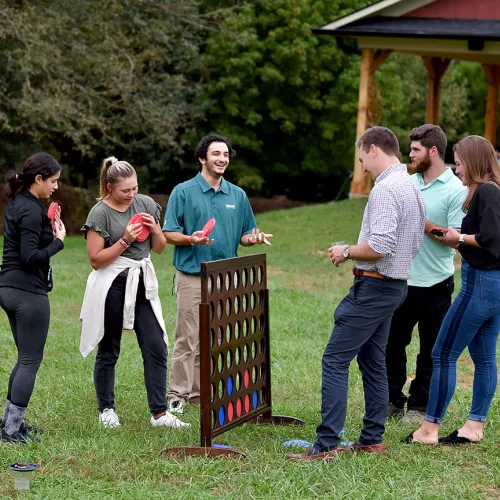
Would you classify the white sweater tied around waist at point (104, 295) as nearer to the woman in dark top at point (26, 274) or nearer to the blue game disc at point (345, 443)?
the woman in dark top at point (26, 274)

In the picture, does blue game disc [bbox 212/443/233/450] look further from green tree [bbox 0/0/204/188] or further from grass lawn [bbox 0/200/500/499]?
green tree [bbox 0/0/204/188]

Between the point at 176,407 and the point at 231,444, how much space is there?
100cm

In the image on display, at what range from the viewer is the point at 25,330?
19.2 feet

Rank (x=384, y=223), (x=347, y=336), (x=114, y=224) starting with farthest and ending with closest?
(x=114, y=224)
(x=347, y=336)
(x=384, y=223)

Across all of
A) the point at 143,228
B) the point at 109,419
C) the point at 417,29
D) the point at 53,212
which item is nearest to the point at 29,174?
the point at 53,212

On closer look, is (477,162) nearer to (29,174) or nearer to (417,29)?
(29,174)

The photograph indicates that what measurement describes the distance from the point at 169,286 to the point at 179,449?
25.7 ft

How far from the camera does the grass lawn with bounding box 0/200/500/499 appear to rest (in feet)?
16.5

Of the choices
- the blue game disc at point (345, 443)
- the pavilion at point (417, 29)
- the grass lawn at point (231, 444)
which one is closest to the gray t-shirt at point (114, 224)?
the grass lawn at point (231, 444)

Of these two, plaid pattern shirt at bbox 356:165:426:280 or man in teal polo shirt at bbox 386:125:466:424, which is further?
man in teal polo shirt at bbox 386:125:466:424

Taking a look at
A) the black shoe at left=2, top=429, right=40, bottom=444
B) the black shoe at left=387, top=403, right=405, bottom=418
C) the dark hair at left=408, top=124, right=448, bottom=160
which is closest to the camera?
the black shoe at left=2, top=429, right=40, bottom=444

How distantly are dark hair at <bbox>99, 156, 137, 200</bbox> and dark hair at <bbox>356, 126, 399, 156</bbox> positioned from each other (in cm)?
149

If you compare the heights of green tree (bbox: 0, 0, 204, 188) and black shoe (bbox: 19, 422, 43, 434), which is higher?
green tree (bbox: 0, 0, 204, 188)

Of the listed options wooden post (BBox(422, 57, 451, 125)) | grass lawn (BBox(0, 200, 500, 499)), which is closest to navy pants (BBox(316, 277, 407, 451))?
grass lawn (BBox(0, 200, 500, 499))
